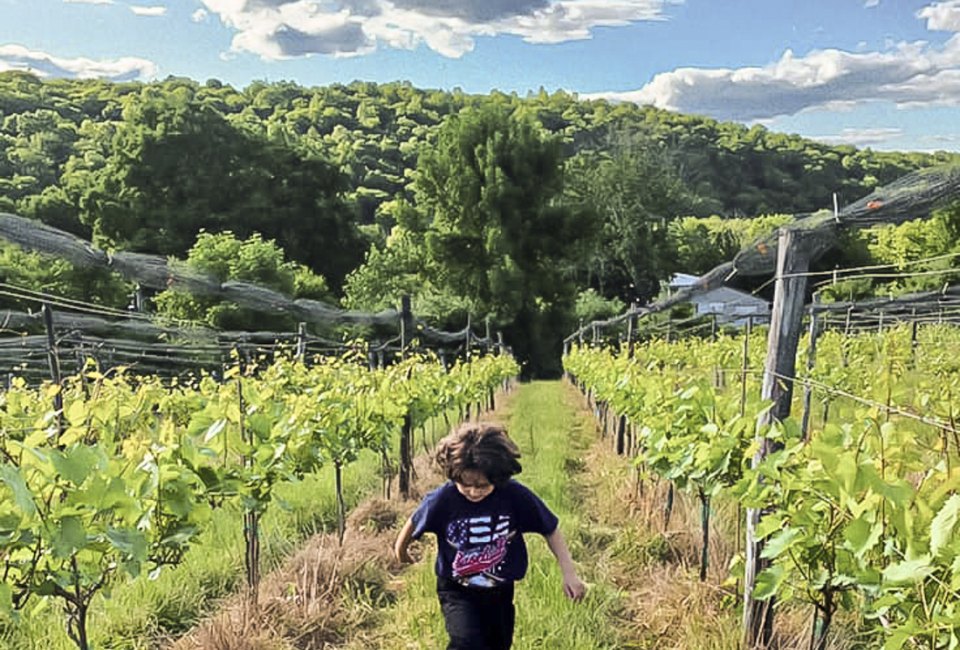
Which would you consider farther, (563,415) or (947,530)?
(563,415)

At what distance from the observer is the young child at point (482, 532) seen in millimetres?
2822

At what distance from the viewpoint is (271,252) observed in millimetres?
26656

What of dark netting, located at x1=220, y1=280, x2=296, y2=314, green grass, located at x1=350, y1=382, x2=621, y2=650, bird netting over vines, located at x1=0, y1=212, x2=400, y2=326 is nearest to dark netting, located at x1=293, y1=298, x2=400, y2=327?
bird netting over vines, located at x1=0, y1=212, x2=400, y2=326

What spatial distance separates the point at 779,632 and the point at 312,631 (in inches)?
88.2

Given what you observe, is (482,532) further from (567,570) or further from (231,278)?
(231,278)

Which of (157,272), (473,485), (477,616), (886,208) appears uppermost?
(886,208)

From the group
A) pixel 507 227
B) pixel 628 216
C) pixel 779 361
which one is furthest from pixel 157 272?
pixel 628 216

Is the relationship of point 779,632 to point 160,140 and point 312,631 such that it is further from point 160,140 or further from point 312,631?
point 160,140

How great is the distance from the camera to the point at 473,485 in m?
2.88

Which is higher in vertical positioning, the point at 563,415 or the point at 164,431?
the point at 164,431

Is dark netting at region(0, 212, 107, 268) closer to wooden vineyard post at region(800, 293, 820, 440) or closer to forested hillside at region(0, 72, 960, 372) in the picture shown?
wooden vineyard post at region(800, 293, 820, 440)

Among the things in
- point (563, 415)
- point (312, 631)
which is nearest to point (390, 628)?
point (312, 631)

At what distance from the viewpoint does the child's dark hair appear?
2812 mm

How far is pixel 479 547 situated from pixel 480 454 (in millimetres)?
364
